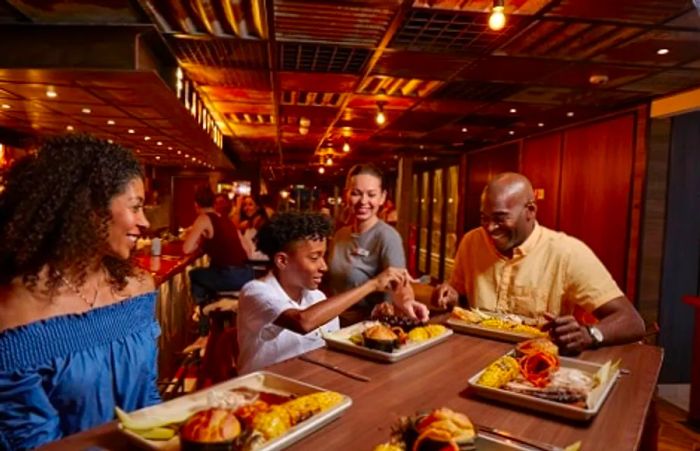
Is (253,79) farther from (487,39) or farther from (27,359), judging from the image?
(27,359)

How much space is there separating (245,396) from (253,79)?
13.6ft

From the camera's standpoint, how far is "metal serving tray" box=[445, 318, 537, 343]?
175 cm

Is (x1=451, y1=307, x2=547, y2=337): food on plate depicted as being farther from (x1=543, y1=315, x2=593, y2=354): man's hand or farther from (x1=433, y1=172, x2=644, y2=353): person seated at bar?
(x1=433, y1=172, x2=644, y2=353): person seated at bar

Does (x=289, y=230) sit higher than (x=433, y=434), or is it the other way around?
(x=289, y=230)

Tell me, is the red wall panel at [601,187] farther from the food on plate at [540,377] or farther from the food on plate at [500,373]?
the food on plate at [500,373]

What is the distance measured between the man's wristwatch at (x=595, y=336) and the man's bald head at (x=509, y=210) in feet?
1.97

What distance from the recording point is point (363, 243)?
8.88 ft

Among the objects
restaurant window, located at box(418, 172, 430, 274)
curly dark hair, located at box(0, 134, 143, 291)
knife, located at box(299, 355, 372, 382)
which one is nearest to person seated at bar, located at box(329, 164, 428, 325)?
knife, located at box(299, 355, 372, 382)

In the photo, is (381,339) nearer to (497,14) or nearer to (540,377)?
(540,377)

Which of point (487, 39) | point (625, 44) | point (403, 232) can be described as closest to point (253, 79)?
point (487, 39)

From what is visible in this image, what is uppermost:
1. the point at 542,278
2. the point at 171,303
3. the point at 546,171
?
the point at 546,171

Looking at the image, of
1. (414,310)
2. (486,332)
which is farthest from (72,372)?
(486,332)

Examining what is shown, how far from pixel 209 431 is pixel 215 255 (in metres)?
4.42

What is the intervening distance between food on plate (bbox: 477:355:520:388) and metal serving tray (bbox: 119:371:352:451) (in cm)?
38
